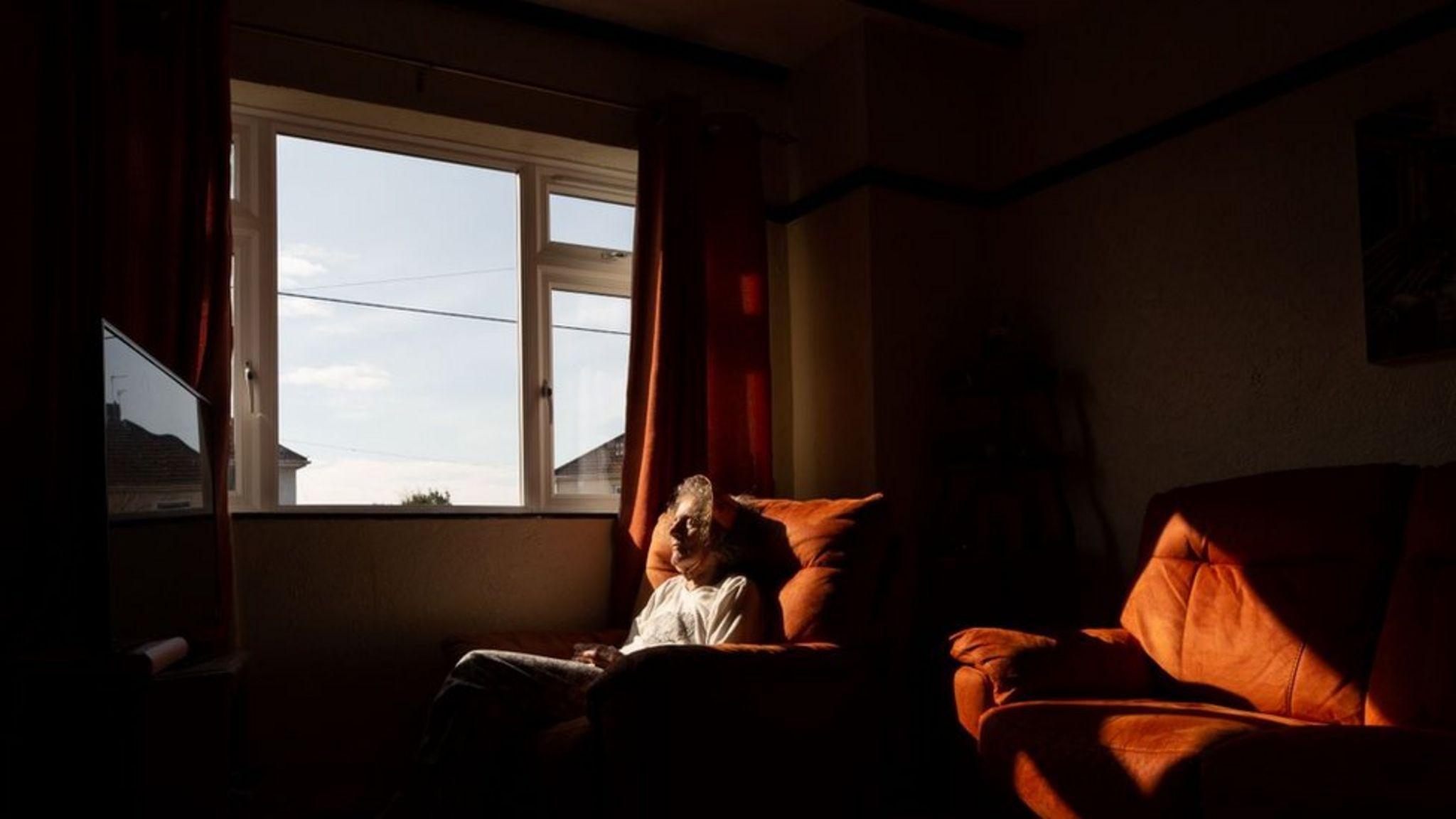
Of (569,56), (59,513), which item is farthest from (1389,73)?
(59,513)

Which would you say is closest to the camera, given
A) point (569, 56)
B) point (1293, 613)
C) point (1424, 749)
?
point (1424, 749)

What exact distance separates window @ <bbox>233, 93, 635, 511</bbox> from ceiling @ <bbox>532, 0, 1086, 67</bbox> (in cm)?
49

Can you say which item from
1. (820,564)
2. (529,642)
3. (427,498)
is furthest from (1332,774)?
(427,498)

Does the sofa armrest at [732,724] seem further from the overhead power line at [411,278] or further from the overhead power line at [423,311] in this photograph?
the overhead power line at [411,278]

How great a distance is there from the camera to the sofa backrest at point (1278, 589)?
8.43ft

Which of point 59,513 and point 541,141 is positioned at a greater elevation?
point 541,141

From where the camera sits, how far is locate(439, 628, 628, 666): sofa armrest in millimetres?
3160

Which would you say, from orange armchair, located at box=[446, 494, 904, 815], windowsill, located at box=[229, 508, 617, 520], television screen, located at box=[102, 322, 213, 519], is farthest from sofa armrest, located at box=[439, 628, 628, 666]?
television screen, located at box=[102, 322, 213, 519]

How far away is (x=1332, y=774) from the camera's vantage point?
6.30 ft

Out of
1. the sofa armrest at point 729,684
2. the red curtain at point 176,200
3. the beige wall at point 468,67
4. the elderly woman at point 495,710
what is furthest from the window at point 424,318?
the sofa armrest at point 729,684

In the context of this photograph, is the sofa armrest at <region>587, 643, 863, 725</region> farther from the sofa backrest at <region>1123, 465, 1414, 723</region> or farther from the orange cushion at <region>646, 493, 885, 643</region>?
the sofa backrest at <region>1123, 465, 1414, 723</region>

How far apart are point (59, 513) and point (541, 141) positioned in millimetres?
1933

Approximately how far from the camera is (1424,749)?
1988 millimetres

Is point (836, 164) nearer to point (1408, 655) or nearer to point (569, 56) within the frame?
point (569, 56)
